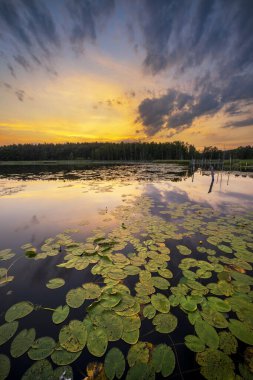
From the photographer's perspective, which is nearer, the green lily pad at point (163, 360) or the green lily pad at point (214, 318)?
the green lily pad at point (163, 360)

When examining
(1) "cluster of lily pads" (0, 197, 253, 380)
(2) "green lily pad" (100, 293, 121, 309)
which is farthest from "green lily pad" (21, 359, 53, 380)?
(2) "green lily pad" (100, 293, 121, 309)

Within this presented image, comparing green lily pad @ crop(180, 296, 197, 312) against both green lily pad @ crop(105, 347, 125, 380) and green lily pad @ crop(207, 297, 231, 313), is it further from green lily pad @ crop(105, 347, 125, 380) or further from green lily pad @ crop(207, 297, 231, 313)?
green lily pad @ crop(105, 347, 125, 380)

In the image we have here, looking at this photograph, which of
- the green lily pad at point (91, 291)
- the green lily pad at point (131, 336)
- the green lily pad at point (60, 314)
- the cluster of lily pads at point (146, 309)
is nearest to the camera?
the cluster of lily pads at point (146, 309)

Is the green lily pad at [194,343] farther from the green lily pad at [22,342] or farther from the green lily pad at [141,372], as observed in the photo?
the green lily pad at [22,342]

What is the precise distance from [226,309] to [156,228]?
3241 millimetres

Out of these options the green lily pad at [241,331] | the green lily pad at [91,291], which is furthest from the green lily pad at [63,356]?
the green lily pad at [241,331]

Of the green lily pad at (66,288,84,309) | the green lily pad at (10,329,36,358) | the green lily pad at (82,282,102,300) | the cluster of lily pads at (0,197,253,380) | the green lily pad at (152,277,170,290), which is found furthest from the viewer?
the green lily pad at (152,277,170,290)

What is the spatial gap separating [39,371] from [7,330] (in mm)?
800

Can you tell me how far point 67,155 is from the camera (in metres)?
120

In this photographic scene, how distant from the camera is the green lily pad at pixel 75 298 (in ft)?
9.14

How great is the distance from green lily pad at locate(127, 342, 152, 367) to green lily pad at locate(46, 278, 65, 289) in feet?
5.65

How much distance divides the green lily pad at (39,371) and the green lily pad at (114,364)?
59cm

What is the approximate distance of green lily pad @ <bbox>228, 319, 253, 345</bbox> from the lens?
7.36 ft

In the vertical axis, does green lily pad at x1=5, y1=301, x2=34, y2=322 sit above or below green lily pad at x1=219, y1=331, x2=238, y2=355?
above
